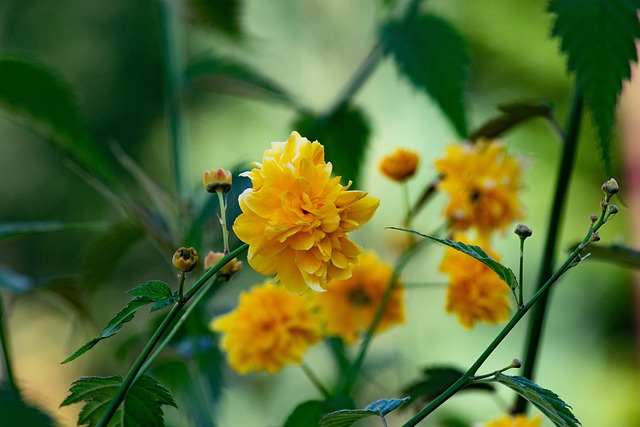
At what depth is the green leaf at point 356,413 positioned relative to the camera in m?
0.23

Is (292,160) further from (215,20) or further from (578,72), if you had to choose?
(215,20)

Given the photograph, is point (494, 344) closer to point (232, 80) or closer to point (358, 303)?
point (358, 303)

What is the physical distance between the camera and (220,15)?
57 cm

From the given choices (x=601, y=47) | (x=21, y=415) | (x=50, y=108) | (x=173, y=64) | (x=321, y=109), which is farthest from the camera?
(x=321, y=109)

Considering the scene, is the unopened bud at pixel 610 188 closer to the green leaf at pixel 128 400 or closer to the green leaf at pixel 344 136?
the green leaf at pixel 128 400

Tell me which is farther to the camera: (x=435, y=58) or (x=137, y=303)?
(x=435, y=58)

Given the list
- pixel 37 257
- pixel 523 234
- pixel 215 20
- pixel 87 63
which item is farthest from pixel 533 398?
pixel 87 63

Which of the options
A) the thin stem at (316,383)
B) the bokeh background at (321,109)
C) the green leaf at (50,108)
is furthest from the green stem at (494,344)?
the bokeh background at (321,109)

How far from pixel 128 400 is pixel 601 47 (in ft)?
0.73

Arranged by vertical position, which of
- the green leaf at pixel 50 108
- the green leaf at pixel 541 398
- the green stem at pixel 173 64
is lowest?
the green leaf at pixel 541 398

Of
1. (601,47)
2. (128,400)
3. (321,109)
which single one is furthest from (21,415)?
(321,109)

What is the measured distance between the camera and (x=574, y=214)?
6.34ft

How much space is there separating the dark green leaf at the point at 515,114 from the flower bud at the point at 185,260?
0.22m

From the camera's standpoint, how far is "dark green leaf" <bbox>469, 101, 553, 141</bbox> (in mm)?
398
